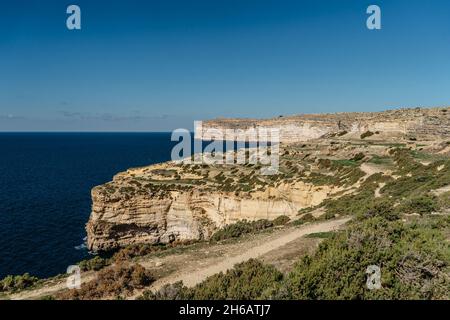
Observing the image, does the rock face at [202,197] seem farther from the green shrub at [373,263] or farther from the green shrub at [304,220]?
the green shrub at [373,263]

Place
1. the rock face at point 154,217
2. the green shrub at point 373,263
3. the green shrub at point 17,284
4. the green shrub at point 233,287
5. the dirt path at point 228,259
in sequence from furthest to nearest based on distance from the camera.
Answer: the rock face at point 154,217 < the green shrub at point 17,284 < the dirt path at point 228,259 < the green shrub at point 233,287 < the green shrub at point 373,263

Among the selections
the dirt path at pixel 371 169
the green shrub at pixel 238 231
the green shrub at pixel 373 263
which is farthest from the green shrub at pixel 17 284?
the dirt path at pixel 371 169

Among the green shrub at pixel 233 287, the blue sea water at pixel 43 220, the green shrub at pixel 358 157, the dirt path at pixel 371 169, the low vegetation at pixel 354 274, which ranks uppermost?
the green shrub at pixel 358 157

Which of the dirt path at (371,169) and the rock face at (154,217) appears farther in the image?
the rock face at (154,217)

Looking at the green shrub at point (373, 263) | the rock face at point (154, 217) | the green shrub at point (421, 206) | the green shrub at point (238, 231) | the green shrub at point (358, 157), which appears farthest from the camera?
the rock face at point (154, 217)

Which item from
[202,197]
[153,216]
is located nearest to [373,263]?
[202,197]

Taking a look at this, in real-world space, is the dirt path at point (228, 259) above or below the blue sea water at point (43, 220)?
above
